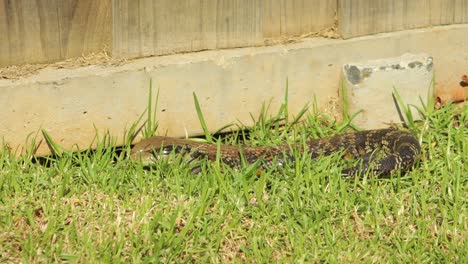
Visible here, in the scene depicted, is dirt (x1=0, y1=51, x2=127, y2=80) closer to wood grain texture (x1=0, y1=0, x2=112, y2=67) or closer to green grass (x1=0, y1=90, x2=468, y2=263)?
wood grain texture (x1=0, y1=0, x2=112, y2=67)

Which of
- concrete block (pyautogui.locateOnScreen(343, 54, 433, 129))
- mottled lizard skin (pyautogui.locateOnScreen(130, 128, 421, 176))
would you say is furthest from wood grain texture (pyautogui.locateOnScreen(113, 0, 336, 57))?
mottled lizard skin (pyautogui.locateOnScreen(130, 128, 421, 176))

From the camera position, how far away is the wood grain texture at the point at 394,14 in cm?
612

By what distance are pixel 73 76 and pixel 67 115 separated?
229mm

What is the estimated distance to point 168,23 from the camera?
18.6ft

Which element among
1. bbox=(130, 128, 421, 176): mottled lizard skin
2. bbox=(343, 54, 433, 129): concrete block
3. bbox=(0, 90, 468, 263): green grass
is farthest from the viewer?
bbox=(343, 54, 433, 129): concrete block

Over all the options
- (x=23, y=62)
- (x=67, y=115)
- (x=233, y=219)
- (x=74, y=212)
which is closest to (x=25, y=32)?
(x=23, y=62)

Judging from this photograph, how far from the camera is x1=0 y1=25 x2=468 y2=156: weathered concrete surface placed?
545 cm

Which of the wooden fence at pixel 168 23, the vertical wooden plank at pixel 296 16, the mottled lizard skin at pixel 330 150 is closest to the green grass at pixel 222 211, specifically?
the mottled lizard skin at pixel 330 150

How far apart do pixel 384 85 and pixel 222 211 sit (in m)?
1.67

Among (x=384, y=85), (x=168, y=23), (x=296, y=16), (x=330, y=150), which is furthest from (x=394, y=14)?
(x=168, y=23)

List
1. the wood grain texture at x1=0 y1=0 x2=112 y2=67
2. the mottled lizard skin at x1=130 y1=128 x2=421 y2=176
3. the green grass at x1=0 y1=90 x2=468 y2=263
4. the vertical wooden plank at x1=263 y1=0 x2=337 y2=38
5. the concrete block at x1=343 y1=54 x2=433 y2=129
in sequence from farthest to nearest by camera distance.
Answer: the concrete block at x1=343 y1=54 x2=433 y2=129, the vertical wooden plank at x1=263 y1=0 x2=337 y2=38, the mottled lizard skin at x1=130 y1=128 x2=421 y2=176, the wood grain texture at x1=0 y1=0 x2=112 y2=67, the green grass at x1=0 y1=90 x2=468 y2=263

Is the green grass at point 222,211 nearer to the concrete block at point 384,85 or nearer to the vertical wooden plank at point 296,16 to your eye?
the concrete block at point 384,85

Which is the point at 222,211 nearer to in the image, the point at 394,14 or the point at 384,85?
the point at 384,85

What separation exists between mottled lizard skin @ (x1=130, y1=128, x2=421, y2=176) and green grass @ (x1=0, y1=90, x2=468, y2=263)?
9 cm
